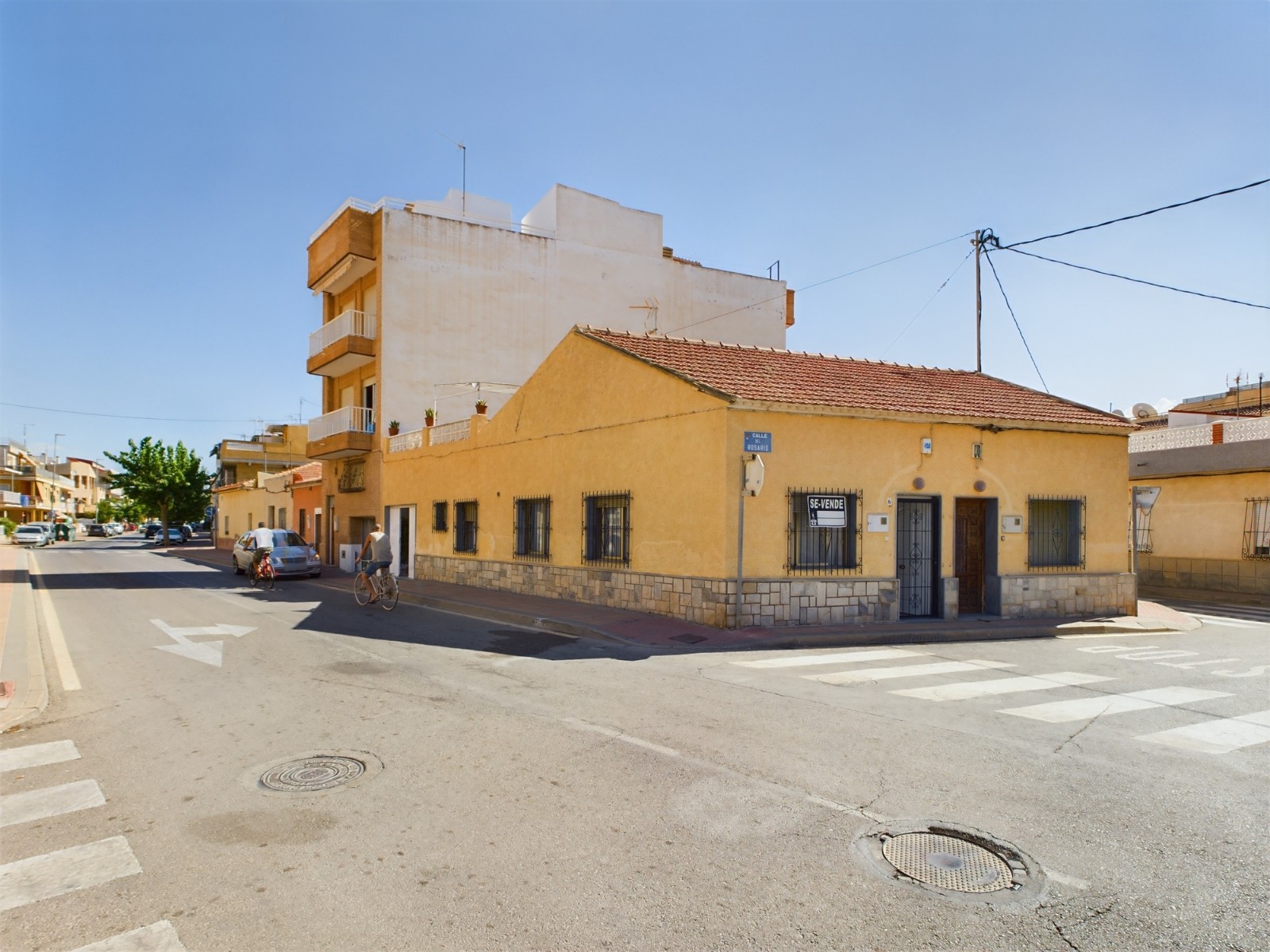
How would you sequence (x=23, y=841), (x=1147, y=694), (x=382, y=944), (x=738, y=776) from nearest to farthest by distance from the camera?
(x=382, y=944)
(x=23, y=841)
(x=738, y=776)
(x=1147, y=694)

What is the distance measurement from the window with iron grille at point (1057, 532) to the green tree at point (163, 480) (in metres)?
57.6

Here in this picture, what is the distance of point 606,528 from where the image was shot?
15180mm

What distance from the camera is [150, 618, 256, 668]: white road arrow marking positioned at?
9.91 m

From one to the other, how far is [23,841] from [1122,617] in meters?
16.5

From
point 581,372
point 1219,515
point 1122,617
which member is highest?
point 581,372

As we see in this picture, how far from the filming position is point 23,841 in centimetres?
423

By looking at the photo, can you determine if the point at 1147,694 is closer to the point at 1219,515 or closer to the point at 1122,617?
the point at 1122,617

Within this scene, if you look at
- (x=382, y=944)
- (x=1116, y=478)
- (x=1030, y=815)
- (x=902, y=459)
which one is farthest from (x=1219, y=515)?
(x=382, y=944)

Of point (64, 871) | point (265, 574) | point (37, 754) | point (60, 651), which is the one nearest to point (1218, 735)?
point (64, 871)

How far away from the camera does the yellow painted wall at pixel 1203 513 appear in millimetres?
18406

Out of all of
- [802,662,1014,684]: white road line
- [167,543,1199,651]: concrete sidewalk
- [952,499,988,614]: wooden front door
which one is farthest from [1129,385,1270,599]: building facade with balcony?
[802,662,1014,684]: white road line

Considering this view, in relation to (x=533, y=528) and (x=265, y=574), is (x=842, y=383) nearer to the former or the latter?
(x=533, y=528)

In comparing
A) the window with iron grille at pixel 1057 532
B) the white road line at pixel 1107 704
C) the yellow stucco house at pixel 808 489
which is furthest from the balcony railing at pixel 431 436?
the white road line at pixel 1107 704

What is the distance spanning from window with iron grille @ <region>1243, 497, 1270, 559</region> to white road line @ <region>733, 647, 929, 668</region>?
1282cm
